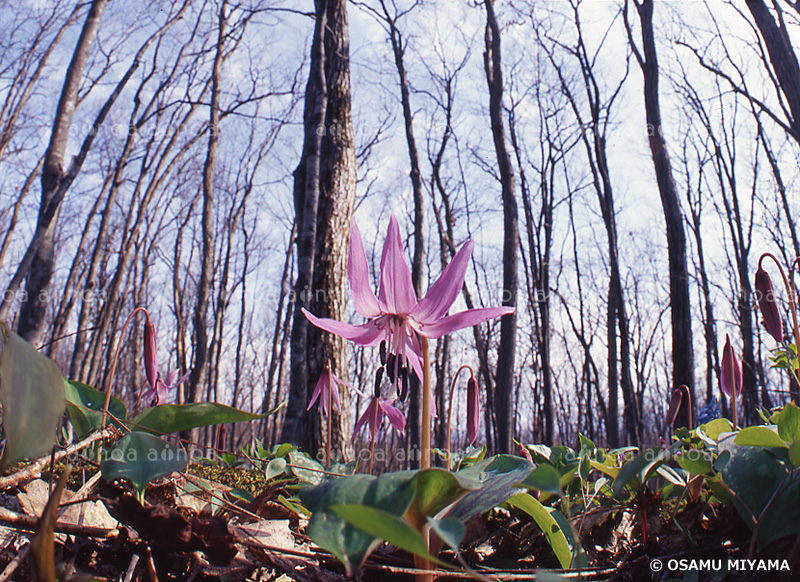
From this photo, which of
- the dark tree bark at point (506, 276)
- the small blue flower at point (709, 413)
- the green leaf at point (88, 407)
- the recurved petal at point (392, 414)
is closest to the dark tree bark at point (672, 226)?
the small blue flower at point (709, 413)

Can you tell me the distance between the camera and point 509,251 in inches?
293

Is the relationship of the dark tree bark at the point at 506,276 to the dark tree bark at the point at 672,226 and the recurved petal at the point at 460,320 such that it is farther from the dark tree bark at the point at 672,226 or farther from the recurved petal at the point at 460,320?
the recurved petal at the point at 460,320

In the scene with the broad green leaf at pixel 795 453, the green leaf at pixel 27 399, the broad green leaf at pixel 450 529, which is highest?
the green leaf at pixel 27 399

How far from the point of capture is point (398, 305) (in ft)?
2.80

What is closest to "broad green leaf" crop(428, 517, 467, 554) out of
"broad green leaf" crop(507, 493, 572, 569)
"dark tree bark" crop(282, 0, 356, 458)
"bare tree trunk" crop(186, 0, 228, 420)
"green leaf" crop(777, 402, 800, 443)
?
"broad green leaf" crop(507, 493, 572, 569)

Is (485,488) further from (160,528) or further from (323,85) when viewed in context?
(323,85)

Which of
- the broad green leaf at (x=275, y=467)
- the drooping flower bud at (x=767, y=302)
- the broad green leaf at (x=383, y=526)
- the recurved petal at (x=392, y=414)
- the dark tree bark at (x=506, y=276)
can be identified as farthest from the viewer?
the dark tree bark at (x=506, y=276)

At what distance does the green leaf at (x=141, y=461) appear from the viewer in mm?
657

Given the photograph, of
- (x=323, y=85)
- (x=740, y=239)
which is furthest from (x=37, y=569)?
(x=740, y=239)

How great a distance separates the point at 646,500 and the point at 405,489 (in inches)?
27.9

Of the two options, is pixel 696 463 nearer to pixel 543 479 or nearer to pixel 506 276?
pixel 543 479

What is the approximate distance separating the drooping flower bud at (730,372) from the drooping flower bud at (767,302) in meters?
0.24

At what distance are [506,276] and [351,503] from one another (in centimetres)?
701

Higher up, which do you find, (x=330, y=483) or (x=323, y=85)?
(x=323, y=85)
